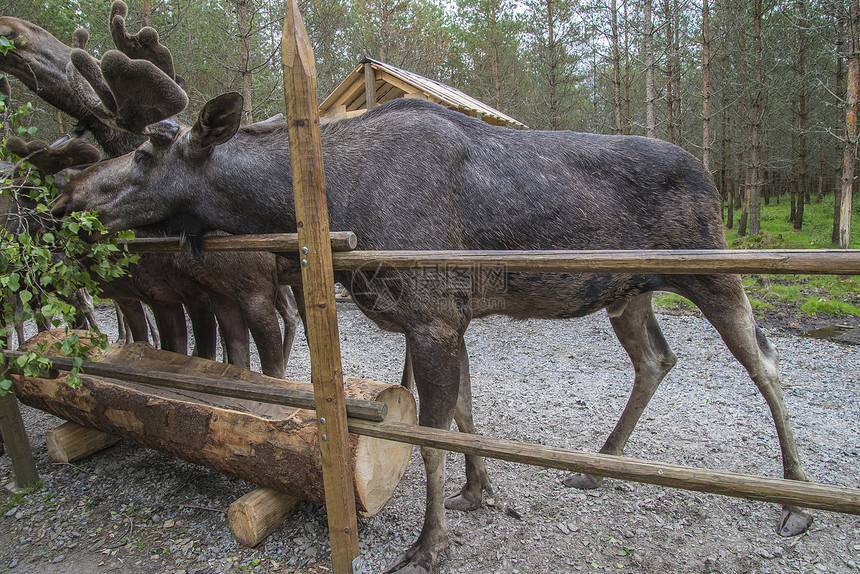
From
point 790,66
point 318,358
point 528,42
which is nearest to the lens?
point 318,358

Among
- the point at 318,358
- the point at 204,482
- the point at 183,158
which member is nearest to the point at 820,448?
the point at 318,358

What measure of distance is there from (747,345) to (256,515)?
10.3ft

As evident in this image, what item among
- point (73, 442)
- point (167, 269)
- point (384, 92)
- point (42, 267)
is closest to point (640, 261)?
point (42, 267)

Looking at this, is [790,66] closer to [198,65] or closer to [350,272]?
[198,65]

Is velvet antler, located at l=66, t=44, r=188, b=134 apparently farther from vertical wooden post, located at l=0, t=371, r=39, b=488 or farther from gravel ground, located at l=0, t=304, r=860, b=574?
gravel ground, located at l=0, t=304, r=860, b=574

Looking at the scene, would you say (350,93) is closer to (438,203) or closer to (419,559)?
(438,203)

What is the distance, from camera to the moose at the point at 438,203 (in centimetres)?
273

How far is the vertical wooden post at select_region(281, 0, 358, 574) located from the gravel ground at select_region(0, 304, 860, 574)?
79cm

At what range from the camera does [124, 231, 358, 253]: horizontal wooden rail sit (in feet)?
7.36

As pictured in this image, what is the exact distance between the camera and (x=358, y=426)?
235 cm

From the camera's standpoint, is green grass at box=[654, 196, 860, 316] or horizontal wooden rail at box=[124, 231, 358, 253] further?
green grass at box=[654, 196, 860, 316]

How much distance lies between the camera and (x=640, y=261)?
185 cm

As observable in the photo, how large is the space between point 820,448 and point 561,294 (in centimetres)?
281

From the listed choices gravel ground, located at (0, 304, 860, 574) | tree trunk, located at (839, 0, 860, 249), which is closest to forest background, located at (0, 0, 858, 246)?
tree trunk, located at (839, 0, 860, 249)
